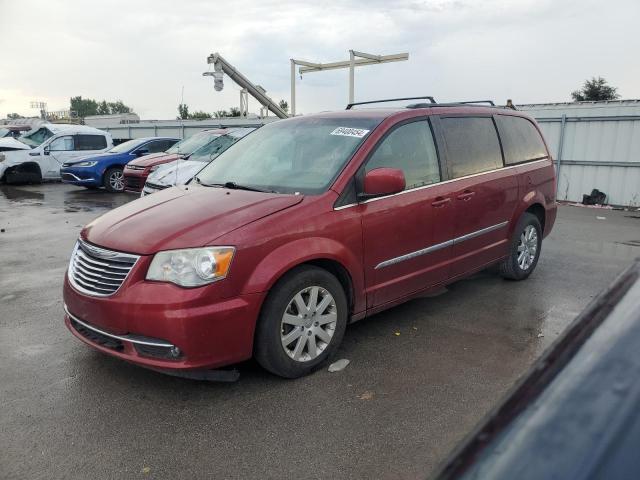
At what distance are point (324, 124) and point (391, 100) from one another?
Result: 1324 mm

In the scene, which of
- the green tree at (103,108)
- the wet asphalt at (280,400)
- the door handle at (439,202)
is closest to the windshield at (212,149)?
the wet asphalt at (280,400)

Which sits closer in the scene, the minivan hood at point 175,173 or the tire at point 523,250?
the tire at point 523,250

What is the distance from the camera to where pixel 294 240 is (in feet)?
11.0

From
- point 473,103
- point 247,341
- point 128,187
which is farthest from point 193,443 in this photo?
point 128,187

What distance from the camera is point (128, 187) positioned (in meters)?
11.8

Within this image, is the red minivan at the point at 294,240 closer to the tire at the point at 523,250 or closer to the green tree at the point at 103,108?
the tire at the point at 523,250

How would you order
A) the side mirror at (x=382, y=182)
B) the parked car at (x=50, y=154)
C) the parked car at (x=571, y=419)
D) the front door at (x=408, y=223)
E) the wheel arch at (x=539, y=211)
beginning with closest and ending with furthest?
the parked car at (x=571, y=419) < the side mirror at (x=382, y=182) < the front door at (x=408, y=223) < the wheel arch at (x=539, y=211) < the parked car at (x=50, y=154)

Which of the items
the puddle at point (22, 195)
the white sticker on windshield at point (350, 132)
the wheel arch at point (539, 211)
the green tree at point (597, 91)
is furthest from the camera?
the green tree at point (597, 91)

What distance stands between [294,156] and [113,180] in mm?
11026

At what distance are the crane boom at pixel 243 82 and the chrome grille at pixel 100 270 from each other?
21557 mm

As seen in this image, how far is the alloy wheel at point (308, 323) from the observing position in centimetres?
338

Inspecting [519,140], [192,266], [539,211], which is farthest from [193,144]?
[192,266]

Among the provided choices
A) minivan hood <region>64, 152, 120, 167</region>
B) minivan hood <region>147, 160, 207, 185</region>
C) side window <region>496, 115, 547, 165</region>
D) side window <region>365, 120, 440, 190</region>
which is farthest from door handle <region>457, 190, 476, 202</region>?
minivan hood <region>64, 152, 120, 167</region>

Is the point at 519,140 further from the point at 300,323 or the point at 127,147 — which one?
the point at 127,147
